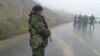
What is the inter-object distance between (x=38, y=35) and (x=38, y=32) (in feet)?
0.26

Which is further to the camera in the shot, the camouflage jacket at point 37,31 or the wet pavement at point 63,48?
the wet pavement at point 63,48

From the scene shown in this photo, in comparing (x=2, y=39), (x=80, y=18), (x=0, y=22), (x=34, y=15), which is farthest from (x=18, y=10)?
(x=34, y=15)

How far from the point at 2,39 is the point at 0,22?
3505 mm

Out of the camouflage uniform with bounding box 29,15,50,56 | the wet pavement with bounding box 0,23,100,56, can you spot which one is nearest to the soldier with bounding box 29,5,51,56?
the camouflage uniform with bounding box 29,15,50,56

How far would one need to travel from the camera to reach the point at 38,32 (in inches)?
375

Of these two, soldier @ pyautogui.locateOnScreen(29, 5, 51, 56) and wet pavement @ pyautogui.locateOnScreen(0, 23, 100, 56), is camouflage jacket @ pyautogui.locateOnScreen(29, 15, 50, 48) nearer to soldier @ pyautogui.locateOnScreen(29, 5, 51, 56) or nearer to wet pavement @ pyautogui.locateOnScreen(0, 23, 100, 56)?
soldier @ pyautogui.locateOnScreen(29, 5, 51, 56)

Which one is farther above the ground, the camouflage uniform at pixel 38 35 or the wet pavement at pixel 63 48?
the camouflage uniform at pixel 38 35

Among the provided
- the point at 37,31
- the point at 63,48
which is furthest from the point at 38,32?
the point at 63,48

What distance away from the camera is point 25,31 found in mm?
31625

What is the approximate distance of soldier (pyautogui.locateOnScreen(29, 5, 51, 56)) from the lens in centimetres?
948

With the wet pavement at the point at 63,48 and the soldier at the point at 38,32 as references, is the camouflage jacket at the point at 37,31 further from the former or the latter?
the wet pavement at the point at 63,48

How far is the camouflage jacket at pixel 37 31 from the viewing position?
31.1ft

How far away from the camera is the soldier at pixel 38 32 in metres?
9.48

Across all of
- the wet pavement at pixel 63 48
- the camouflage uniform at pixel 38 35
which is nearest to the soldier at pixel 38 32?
the camouflage uniform at pixel 38 35
